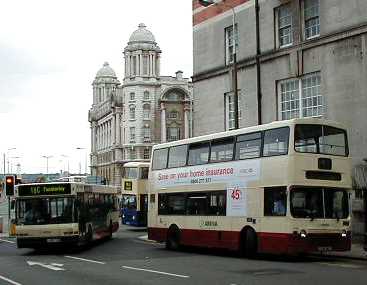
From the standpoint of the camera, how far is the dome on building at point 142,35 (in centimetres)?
13075

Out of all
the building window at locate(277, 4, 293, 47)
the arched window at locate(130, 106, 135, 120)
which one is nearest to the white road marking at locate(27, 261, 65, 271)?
the building window at locate(277, 4, 293, 47)

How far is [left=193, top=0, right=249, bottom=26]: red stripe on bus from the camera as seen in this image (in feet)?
110

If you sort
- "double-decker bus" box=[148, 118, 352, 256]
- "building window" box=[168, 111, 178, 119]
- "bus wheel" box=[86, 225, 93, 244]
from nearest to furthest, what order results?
"double-decker bus" box=[148, 118, 352, 256]
"bus wheel" box=[86, 225, 93, 244]
"building window" box=[168, 111, 178, 119]

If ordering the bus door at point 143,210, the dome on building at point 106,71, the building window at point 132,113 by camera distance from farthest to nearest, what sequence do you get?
1. the dome on building at point 106,71
2. the building window at point 132,113
3. the bus door at point 143,210

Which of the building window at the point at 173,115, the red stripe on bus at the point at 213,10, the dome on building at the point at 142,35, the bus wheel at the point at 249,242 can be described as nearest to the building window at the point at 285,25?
the red stripe on bus at the point at 213,10

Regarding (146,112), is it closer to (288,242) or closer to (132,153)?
(132,153)

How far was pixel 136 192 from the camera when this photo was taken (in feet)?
143

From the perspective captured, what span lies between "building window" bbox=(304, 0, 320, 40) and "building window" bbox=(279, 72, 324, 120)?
70.2 inches

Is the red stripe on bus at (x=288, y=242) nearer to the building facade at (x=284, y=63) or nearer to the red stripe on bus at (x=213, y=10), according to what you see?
the building facade at (x=284, y=63)

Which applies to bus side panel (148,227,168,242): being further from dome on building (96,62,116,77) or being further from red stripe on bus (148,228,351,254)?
dome on building (96,62,116,77)

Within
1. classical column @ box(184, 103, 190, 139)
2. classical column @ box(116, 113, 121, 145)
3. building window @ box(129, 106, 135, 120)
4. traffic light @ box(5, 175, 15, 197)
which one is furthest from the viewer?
classical column @ box(116, 113, 121, 145)

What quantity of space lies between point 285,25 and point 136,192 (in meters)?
17.7

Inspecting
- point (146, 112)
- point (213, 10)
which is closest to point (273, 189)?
point (213, 10)

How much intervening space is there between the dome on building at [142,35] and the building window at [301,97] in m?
103
